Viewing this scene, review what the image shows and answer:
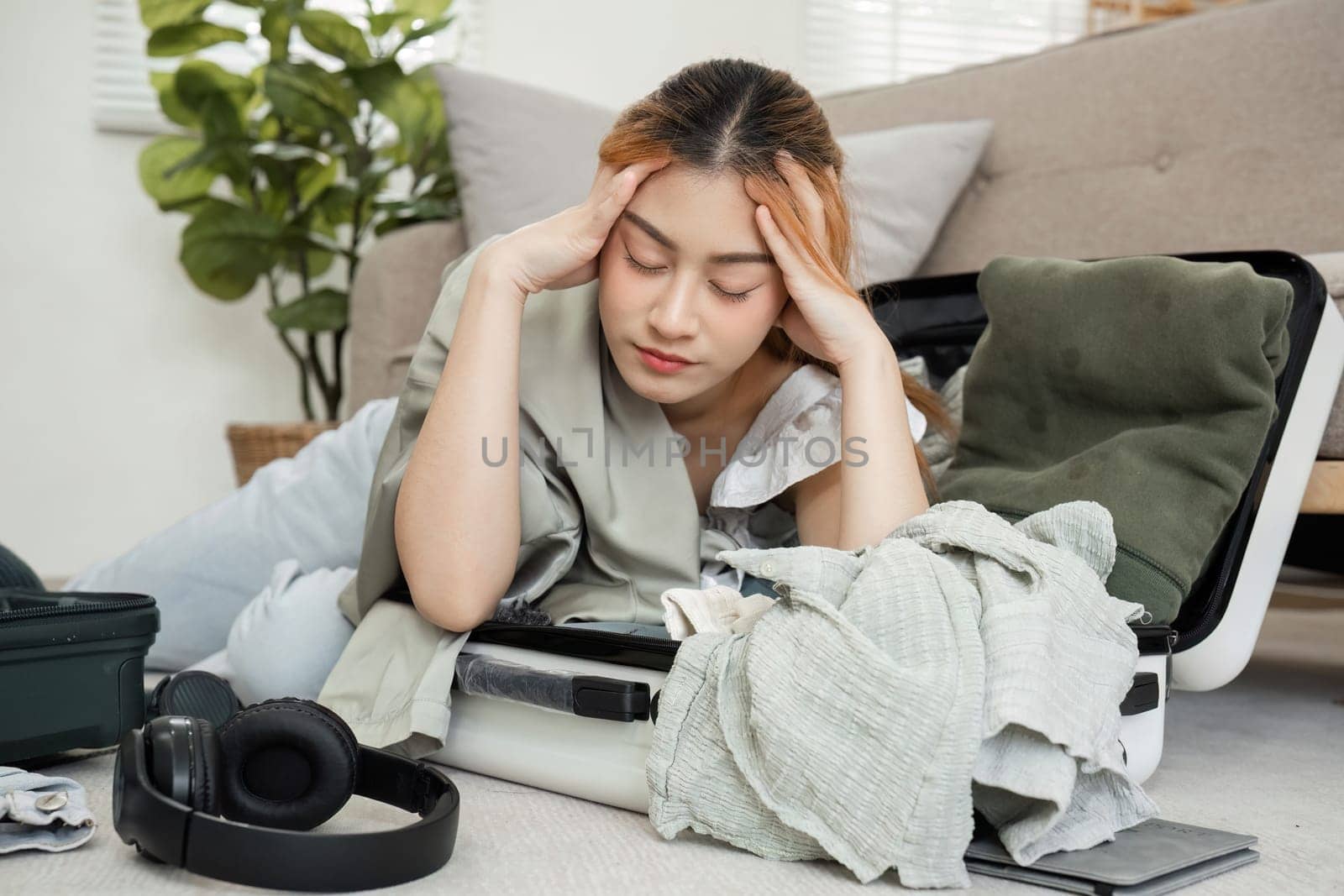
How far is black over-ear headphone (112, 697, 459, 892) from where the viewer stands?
649 millimetres

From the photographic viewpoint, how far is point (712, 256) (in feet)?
3.04

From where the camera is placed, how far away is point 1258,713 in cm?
129

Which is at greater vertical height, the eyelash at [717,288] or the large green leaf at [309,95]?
the large green leaf at [309,95]

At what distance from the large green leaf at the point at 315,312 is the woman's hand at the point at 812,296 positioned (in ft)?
4.85

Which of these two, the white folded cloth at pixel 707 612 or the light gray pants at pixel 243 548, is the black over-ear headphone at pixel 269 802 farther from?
the light gray pants at pixel 243 548

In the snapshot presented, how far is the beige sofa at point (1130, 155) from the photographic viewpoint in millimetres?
1619

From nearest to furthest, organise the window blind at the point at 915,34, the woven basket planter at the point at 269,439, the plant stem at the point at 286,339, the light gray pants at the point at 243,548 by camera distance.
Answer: the light gray pants at the point at 243,548
the woven basket planter at the point at 269,439
the plant stem at the point at 286,339
the window blind at the point at 915,34

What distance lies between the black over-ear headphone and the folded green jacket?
57 cm

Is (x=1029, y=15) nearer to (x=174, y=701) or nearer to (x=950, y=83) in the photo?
(x=950, y=83)

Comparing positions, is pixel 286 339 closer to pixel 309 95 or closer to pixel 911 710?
pixel 309 95

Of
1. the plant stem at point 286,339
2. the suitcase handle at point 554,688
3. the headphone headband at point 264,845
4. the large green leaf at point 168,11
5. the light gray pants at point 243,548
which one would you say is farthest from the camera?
the plant stem at point 286,339

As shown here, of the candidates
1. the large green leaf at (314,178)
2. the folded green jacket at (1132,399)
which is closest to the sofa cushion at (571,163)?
the large green leaf at (314,178)

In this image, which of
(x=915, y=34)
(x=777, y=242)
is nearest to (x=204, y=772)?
(x=777, y=242)

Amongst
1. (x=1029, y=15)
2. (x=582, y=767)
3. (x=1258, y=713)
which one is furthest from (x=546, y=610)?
(x=1029, y=15)
